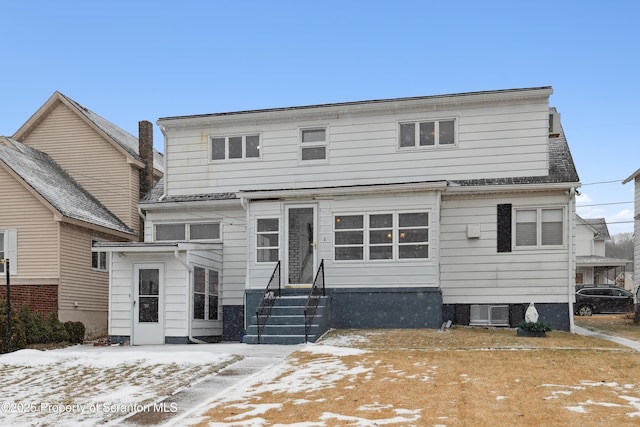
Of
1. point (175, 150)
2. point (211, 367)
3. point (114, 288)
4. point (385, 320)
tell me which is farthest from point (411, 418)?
point (175, 150)

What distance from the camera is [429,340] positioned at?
1656 cm

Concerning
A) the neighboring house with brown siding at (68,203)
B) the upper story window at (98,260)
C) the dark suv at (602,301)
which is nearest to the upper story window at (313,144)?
the neighboring house with brown siding at (68,203)

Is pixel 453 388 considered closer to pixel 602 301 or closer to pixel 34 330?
pixel 34 330

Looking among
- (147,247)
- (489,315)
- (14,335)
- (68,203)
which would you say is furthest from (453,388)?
(68,203)

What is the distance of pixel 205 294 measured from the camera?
830 inches

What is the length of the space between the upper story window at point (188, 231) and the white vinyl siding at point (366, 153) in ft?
3.79

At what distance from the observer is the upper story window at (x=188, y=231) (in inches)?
893

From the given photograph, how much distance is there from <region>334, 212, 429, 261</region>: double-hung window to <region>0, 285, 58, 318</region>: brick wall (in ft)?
32.2

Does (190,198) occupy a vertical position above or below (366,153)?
below

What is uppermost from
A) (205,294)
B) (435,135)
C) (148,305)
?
(435,135)

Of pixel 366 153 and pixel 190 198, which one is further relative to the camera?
pixel 190 198

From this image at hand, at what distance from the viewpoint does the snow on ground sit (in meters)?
10.7

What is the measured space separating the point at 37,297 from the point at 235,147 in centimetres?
828

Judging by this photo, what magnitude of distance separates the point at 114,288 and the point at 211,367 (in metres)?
7.73
